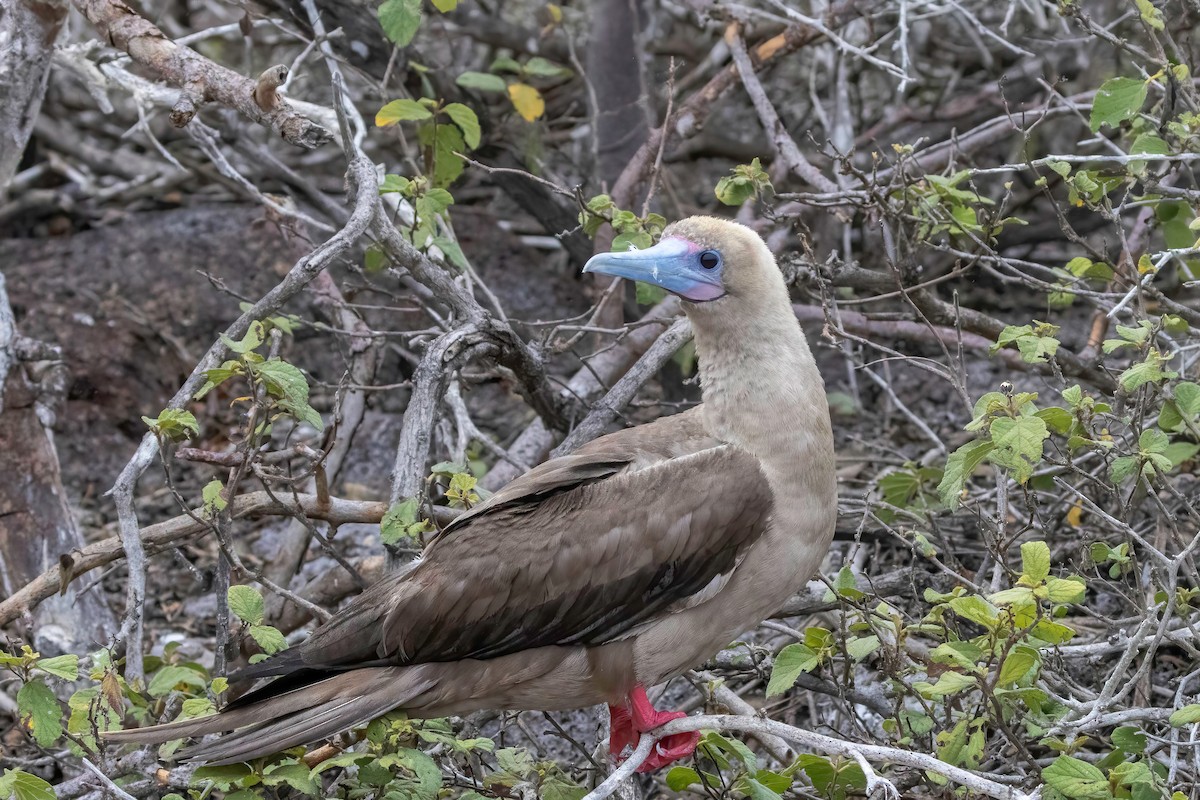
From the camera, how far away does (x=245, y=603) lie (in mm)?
3244

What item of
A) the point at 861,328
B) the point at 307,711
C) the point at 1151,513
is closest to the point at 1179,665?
the point at 1151,513

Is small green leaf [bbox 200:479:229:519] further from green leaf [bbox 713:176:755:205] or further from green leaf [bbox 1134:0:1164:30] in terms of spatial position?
green leaf [bbox 1134:0:1164:30]

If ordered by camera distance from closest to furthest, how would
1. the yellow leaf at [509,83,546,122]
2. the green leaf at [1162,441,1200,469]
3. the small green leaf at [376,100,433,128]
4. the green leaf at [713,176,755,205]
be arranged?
the green leaf at [1162,441,1200,469]
the green leaf at [713,176,755,205]
the small green leaf at [376,100,433,128]
the yellow leaf at [509,83,546,122]

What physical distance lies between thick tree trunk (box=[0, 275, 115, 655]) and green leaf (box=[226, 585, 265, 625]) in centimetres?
126

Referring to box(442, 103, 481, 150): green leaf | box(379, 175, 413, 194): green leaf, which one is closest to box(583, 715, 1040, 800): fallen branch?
box(379, 175, 413, 194): green leaf

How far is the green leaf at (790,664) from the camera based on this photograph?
9.91ft

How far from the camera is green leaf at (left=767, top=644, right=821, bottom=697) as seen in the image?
9.91ft

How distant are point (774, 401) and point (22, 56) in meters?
2.71

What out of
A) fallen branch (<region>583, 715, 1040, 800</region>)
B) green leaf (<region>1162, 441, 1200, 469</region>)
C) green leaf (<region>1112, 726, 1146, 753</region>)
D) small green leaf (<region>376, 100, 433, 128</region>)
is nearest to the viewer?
fallen branch (<region>583, 715, 1040, 800</region>)

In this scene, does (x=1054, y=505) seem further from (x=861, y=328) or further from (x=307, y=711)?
(x=307, y=711)

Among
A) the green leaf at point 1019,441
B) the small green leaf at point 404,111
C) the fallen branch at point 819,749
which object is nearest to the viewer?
the fallen branch at point 819,749

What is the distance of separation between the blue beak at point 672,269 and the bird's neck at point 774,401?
11 centimetres

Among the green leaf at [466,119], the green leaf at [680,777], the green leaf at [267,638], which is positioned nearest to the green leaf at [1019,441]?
the green leaf at [680,777]

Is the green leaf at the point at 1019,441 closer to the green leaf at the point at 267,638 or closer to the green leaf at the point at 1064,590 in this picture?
the green leaf at the point at 1064,590
